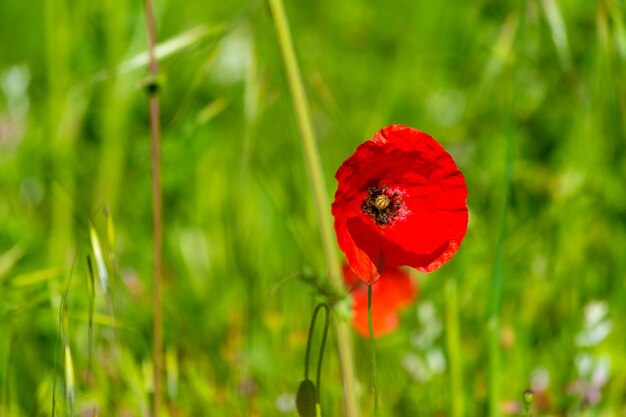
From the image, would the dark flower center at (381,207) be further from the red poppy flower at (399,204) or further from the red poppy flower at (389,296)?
the red poppy flower at (389,296)

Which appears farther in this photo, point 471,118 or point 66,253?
point 471,118

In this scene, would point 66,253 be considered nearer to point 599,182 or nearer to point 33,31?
point 599,182

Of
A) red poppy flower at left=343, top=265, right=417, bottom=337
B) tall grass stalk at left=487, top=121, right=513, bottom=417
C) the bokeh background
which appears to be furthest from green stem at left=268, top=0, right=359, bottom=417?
red poppy flower at left=343, top=265, right=417, bottom=337

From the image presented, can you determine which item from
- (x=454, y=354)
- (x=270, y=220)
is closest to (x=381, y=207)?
(x=454, y=354)

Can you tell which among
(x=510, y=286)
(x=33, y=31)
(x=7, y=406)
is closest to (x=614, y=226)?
(x=510, y=286)

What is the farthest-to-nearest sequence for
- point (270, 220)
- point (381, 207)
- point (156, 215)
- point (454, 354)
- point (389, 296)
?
point (270, 220) → point (389, 296) → point (454, 354) → point (156, 215) → point (381, 207)

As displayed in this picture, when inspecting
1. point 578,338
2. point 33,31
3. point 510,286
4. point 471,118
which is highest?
point 33,31

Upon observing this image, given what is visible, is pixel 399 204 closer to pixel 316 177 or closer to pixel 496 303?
pixel 316 177
